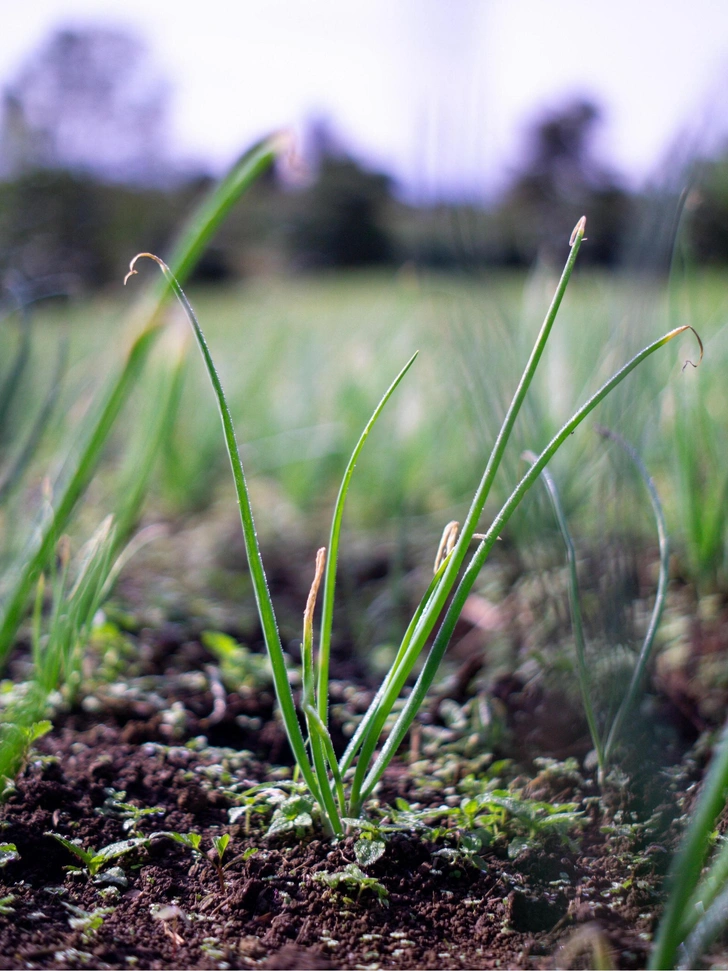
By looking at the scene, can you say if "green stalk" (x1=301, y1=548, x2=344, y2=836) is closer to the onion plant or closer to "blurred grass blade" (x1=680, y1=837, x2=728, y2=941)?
the onion plant

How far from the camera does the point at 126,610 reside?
3.62 ft

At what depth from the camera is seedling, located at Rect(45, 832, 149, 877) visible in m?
0.55

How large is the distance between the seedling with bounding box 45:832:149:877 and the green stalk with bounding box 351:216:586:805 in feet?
0.60

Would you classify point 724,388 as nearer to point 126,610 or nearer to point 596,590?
point 596,590

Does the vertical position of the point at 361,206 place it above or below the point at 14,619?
above

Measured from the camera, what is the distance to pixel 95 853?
569 mm

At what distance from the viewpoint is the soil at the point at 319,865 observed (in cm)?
49

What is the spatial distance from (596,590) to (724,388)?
1.08 metres

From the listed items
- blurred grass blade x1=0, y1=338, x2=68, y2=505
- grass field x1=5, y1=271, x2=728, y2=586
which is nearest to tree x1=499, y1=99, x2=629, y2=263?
grass field x1=5, y1=271, x2=728, y2=586

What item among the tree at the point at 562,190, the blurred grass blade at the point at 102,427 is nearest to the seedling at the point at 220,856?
the blurred grass blade at the point at 102,427

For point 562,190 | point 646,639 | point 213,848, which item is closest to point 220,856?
point 213,848

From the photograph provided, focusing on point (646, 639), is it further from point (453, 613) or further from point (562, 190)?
point (562, 190)

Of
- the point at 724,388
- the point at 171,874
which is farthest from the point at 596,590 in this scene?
the point at 724,388

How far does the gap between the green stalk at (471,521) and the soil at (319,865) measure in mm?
95
